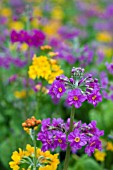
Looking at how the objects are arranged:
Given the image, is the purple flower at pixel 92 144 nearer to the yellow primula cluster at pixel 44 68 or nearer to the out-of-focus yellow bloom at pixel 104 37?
the yellow primula cluster at pixel 44 68

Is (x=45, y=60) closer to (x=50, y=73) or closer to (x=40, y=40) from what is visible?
(x=50, y=73)

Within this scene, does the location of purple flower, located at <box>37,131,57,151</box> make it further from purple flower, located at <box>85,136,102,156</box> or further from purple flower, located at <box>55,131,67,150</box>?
purple flower, located at <box>85,136,102,156</box>

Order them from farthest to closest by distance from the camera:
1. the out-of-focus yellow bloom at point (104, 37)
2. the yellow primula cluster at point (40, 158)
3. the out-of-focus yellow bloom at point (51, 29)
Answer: the out-of-focus yellow bloom at point (51, 29) < the out-of-focus yellow bloom at point (104, 37) < the yellow primula cluster at point (40, 158)

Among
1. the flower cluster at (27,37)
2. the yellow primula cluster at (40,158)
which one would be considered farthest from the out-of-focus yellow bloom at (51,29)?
the yellow primula cluster at (40,158)

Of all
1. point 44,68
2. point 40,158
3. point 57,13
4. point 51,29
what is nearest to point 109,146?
point 44,68

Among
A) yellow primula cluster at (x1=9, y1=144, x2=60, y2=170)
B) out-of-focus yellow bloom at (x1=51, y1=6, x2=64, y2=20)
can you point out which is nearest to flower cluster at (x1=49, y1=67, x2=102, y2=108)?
yellow primula cluster at (x1=9, y1=144, x2=60, y2=170)

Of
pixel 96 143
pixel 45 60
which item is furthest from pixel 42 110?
pixel 96 143

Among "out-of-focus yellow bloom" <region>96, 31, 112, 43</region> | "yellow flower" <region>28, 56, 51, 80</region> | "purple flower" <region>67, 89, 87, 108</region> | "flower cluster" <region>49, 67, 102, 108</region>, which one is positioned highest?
"out-of-focus yellow bloom" <region>96, 31, 112, 43</region>

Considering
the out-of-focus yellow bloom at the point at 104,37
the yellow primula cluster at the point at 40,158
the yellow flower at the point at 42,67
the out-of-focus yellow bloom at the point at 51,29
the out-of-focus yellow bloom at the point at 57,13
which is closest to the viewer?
the yellow primula cluster at the point at 40,158
